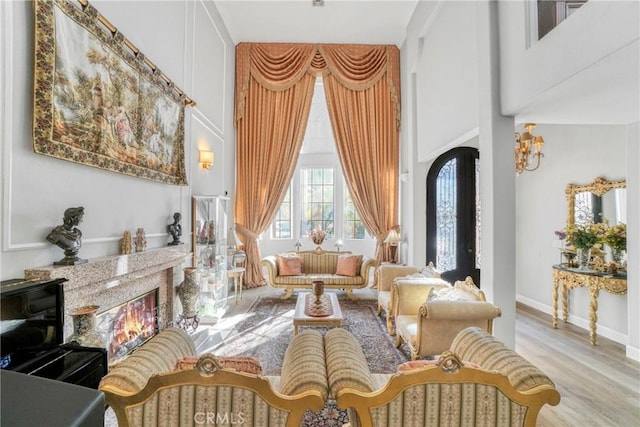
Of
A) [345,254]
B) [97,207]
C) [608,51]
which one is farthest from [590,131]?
[97,207]

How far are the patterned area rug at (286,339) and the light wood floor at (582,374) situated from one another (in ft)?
4.15

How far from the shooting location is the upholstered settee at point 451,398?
1.33 meters

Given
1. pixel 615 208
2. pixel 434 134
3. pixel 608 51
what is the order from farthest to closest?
pixel 434 134
pixel 615 208
pixel 608 51

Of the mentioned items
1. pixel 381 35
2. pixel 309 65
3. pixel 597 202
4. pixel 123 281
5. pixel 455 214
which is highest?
pixel 381 35

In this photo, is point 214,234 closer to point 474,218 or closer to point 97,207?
point 97,207

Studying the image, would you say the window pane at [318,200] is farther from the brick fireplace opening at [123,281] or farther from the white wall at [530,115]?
the brick fireplace opening at [123,281]

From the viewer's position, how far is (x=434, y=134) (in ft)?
14.6

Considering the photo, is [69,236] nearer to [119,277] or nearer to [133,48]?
[119,277]

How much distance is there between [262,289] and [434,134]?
403 cm

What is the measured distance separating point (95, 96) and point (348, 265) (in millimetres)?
4186

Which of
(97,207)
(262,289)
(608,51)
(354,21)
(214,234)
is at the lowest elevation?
(262,289)

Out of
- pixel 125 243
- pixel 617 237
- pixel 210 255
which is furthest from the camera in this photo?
pixel 210 255

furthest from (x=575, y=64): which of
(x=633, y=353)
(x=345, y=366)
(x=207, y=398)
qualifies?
(x=633, y=353)

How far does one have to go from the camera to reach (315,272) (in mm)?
5875
